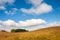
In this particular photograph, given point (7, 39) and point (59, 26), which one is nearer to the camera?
point (7, 39)

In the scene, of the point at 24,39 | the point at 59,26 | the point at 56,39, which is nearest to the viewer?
the point at 56,39

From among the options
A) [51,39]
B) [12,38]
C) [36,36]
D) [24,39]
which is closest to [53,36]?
[51,39]

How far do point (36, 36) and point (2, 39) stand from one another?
12.6 ft

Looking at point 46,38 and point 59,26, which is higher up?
point 59,26

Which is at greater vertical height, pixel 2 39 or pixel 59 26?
pixel 59 26

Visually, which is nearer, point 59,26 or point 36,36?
point 36,36

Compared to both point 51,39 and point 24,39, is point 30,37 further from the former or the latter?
point 51,39

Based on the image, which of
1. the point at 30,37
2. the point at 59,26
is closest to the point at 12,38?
the point at 30,37

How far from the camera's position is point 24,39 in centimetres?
1659

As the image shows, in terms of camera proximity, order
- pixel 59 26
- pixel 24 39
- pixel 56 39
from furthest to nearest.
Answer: pixel 59 26, pixel 24 39, pixel 56 39

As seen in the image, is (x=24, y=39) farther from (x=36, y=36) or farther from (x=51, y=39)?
(x=51, y=39)

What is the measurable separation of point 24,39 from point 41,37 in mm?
1783

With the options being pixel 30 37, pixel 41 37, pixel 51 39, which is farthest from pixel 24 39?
pixel 51 39

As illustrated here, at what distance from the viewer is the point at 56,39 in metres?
15.5
